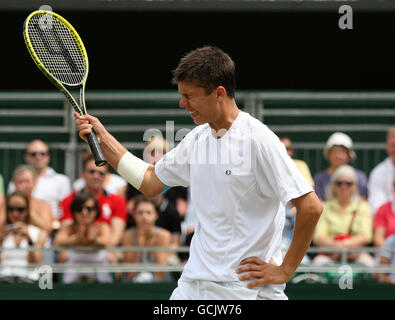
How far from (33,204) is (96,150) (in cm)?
365

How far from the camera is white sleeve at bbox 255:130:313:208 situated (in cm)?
372

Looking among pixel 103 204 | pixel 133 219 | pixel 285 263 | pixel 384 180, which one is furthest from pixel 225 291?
pixel 384 180

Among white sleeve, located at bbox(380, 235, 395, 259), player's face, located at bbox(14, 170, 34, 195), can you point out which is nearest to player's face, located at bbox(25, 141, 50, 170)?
player's face, located at bbox(14, 170, 34, 195)

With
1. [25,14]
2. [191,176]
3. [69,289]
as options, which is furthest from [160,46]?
[191,176]

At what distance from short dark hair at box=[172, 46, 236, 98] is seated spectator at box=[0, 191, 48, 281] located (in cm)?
365

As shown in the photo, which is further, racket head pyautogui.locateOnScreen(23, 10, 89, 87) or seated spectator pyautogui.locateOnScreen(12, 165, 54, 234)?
seated spectator pyautogui.locateOnScreen(12, 165, 54, 234)

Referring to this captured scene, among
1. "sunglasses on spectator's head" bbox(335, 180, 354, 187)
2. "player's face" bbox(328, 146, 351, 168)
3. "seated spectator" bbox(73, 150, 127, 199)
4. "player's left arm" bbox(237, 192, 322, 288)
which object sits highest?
"player's face" bbox(328, 146, 351, 168)

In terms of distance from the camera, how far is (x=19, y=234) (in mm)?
7352

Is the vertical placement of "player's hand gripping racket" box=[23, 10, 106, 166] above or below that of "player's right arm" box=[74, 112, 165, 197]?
above

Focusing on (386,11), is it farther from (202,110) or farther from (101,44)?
(202,110)

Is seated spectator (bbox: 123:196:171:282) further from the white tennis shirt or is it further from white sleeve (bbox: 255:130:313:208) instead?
white sleeve (bbox: 255:130:313:208)

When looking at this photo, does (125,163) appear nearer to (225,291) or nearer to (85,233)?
(225,291)

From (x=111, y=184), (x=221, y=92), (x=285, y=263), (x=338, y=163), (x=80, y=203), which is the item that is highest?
(x=338, y=163)
